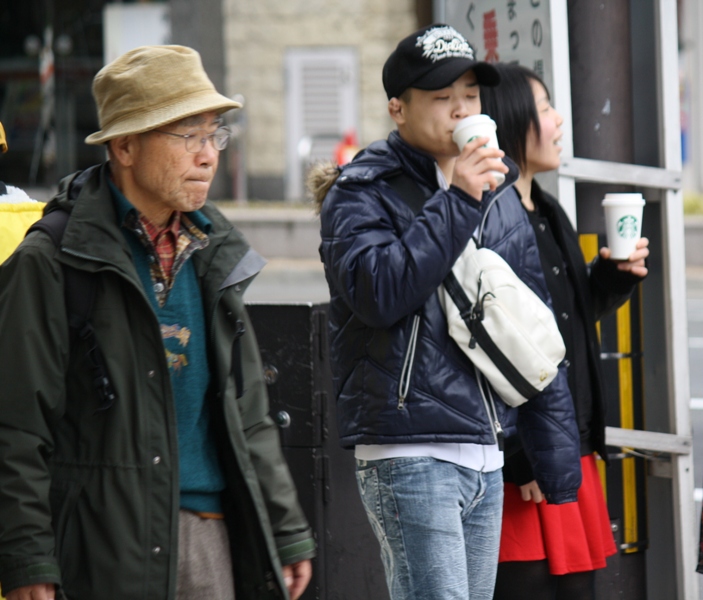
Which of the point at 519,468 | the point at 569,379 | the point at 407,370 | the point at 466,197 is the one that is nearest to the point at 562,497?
the point at 519,468

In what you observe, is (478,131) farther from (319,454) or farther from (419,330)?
(319,454)

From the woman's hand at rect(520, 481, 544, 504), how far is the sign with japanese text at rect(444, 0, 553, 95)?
1.39 m

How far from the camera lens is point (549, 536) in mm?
3320

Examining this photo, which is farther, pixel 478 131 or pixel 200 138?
pixel 478 131

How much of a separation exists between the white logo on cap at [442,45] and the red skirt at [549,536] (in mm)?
1268

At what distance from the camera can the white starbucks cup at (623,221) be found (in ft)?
10.9

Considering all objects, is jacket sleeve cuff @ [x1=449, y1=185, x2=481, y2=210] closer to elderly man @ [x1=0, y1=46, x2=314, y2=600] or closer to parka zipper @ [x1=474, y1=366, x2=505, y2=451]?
parka zipper @ [x1=474, y1=366, x2=505, y2=451]

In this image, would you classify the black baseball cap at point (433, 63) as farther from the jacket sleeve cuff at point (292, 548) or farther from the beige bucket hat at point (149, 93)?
the jacket sleeve cuff at point (292, 548)

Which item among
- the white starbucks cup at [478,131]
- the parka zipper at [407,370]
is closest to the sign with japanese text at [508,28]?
the white starbucks cup at [478,131]

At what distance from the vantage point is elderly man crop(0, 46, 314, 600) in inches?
88.0

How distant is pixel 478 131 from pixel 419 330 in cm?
49

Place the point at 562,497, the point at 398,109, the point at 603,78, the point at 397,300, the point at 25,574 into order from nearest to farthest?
the point at 25,574 < the point at 397,300 < the point at 398,109 < the point at 562,497 < the point at 603,78

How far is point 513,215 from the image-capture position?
9.95ft

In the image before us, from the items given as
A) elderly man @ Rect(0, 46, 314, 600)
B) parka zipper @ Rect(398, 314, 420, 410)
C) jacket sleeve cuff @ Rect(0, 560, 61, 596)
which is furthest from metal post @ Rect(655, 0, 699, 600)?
jacket sleeve cuff @ Rect(0, 560, 61, 596)
